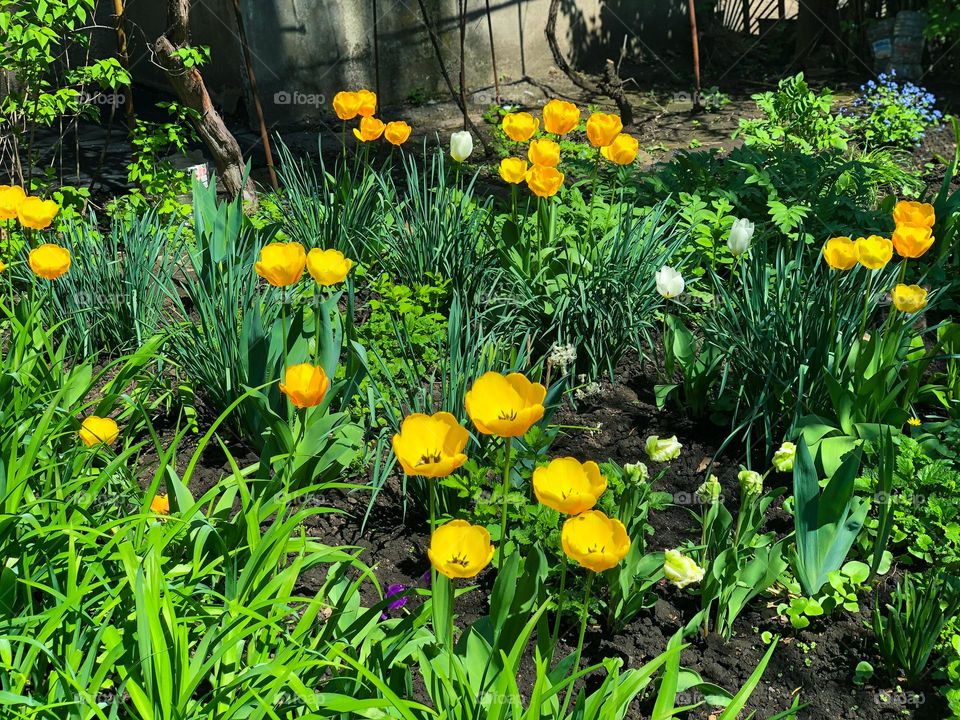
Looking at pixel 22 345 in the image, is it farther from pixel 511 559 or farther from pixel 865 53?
pixel 865 53

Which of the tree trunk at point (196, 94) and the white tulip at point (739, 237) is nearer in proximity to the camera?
the white tulip at point (739, 237)

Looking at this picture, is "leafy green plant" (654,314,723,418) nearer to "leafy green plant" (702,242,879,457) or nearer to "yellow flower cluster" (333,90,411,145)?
"leafy green plant" (702,242,879,457)

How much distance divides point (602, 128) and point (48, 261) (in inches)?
71.2

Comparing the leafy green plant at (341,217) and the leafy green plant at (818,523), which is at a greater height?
the leafy green plant at (341,217)

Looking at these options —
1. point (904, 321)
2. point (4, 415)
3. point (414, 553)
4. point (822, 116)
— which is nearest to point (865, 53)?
point (822, 116)

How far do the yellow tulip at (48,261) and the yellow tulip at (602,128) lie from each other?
1.72 metres

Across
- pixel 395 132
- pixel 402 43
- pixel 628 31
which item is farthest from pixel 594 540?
pixel 628 31

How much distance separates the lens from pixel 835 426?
2889 millimetres

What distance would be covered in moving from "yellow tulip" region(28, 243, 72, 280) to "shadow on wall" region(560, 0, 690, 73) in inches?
244

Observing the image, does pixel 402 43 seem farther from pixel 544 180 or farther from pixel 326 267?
pixel 326 267

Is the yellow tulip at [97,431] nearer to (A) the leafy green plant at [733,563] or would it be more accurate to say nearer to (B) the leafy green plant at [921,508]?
Answer: (A) the leafy green plant at [733,563]

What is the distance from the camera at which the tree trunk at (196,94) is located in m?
4.45

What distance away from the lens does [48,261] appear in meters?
2.70

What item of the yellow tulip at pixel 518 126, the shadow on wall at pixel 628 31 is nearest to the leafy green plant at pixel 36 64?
the yellow tulip at pixel 518 126
